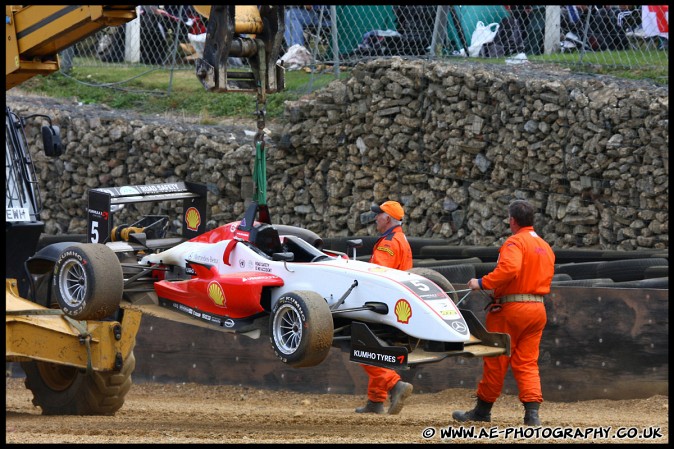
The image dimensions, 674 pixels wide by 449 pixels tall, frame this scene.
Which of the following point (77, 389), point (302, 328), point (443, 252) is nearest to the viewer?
point (302, 328)

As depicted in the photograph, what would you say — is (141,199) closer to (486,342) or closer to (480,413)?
(486,342)

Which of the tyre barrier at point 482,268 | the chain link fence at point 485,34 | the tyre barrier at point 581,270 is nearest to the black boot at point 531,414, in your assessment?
the tyre barrier at point 482,268

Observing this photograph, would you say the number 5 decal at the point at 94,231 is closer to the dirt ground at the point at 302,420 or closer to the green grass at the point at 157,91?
the dirt ground at the point at 302,420

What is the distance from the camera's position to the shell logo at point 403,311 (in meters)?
9.17

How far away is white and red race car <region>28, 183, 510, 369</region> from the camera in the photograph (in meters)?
9.07

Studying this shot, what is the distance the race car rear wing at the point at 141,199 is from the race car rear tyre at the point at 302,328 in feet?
8.53

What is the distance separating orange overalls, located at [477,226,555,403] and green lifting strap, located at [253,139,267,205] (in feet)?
6.64

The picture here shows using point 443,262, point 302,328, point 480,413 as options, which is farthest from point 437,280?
point 443,262

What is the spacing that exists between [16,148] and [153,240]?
1621 millimetres

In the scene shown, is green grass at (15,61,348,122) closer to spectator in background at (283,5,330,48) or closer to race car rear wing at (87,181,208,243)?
spectator in background at (283,5,330,48)

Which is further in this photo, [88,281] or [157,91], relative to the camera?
[157,91]

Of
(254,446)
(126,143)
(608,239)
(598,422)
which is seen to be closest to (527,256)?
(598,422)

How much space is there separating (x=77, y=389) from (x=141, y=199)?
6.49 ft

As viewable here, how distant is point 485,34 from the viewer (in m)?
17.7
